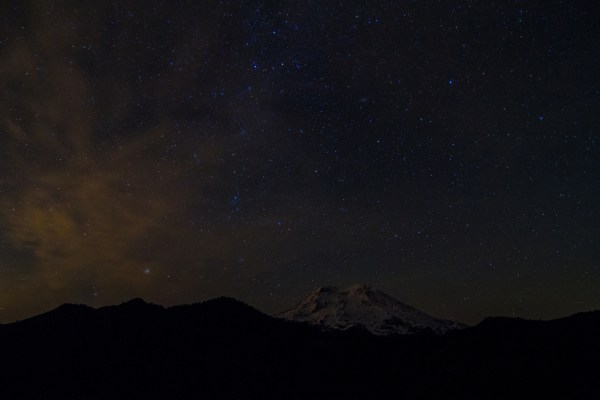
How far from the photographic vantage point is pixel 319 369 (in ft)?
342

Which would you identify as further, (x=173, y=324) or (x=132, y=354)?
(x=173, y=324)

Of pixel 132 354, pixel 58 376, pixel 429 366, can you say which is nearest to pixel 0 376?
pixel 58 376

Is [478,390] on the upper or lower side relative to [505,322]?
lower

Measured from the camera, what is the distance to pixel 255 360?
10088 centimetres

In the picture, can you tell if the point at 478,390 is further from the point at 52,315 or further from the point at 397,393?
the point at 52,315

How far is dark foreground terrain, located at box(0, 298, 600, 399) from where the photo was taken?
7631cm

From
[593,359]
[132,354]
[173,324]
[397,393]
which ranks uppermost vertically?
[173,324]

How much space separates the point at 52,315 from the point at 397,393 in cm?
8606

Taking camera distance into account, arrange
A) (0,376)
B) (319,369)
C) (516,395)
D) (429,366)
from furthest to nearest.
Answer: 1. (319,369)
2. (429,366)
3. (0,376)
4. (516,395)

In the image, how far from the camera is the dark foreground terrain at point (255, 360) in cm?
7631

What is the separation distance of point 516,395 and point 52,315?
106 m

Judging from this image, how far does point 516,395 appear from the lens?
71188 mm

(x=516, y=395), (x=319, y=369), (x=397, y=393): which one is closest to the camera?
(x=516, y=395)

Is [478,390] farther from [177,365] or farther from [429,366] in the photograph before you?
[177,365]
